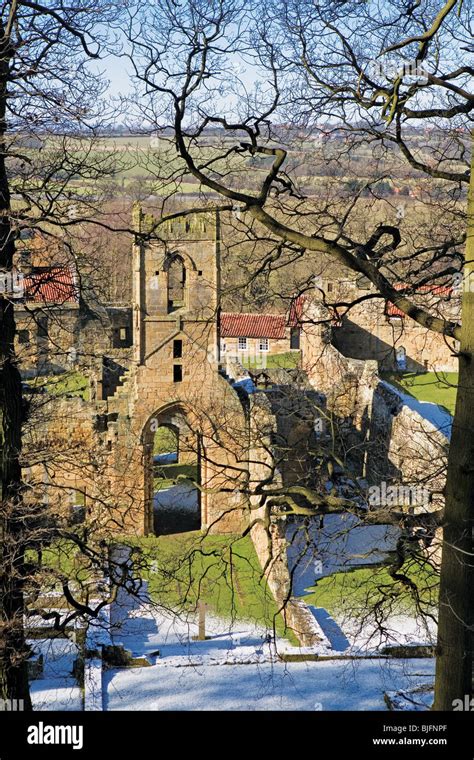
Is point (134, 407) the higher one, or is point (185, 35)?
point (185, 35)

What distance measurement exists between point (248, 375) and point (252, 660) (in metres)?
14.9

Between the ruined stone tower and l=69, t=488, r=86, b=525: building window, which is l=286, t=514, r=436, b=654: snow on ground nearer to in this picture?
l=69, t=488, r=86, b=525: building window

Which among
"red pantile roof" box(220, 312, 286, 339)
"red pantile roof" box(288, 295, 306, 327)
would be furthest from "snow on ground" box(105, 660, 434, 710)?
"red pantile roof" box(220, 312, 286, 339)

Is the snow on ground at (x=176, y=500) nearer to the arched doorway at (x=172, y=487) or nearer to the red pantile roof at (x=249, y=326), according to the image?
the arched doorway at (x=172, y=487)

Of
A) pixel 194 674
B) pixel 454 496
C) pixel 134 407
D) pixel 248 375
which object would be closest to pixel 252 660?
pixel 194 674

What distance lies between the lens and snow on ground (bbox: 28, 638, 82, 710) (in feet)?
41.9

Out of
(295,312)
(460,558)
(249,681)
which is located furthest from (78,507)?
(460,558)

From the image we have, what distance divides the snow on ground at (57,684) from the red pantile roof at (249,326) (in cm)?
3439

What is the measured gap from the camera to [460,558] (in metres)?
8.20

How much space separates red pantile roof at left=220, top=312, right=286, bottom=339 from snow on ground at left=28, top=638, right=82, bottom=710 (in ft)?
113

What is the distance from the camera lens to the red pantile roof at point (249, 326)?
161 ft

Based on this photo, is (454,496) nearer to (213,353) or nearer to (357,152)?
(357,152)
